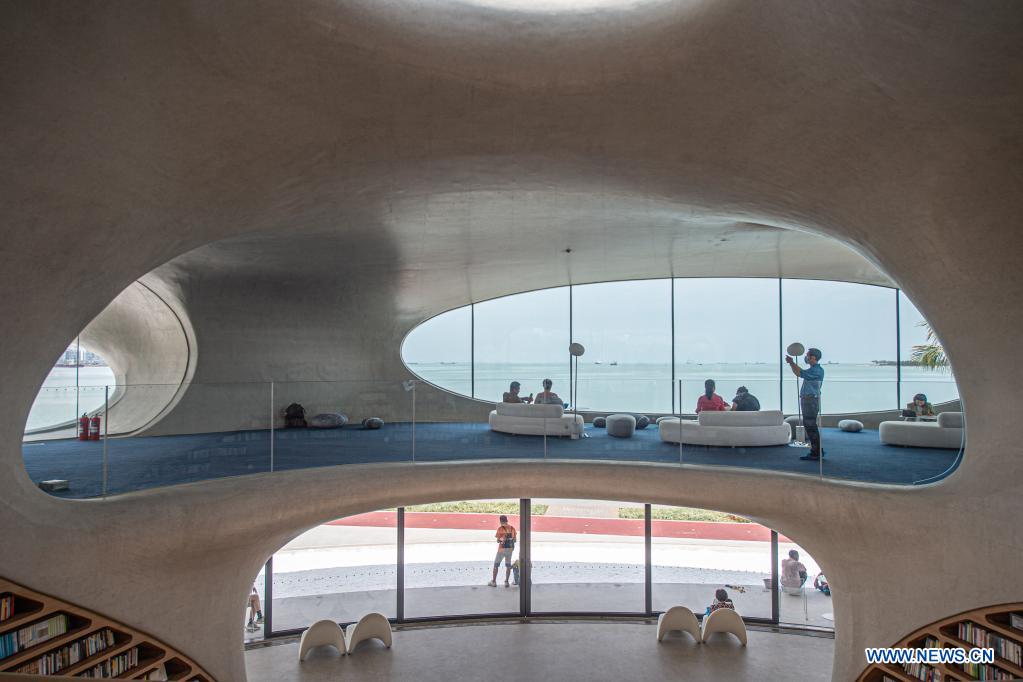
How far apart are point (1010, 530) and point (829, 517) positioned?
2078 millimetres

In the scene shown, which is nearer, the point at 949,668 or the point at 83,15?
the point at 83,15

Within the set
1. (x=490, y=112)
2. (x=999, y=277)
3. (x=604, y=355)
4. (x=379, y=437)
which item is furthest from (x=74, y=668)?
(x=604, y=355)

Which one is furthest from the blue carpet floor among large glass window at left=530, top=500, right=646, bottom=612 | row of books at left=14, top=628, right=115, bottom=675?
large glass window at left=530, top=500, right=646, bottom=612

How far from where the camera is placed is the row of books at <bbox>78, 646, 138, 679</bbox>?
5758 millimetres

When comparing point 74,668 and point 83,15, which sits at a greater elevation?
point 83,15

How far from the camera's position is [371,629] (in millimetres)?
10594

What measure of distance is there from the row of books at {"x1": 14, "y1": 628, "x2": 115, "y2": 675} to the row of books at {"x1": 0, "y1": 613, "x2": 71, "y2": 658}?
0.16 m

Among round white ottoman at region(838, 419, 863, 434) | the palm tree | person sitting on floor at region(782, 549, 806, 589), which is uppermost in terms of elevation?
the palm tree

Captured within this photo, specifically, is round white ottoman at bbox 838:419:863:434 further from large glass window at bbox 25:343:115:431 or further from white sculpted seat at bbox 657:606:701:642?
large glass window at bbox 25:343:115:431

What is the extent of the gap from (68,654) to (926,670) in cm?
781

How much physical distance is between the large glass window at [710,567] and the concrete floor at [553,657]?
1088 mm

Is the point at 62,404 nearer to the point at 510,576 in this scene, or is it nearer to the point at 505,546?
the point at 505,546

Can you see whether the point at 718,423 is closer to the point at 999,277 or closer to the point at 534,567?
the point at 999,277

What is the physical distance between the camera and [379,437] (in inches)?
344
